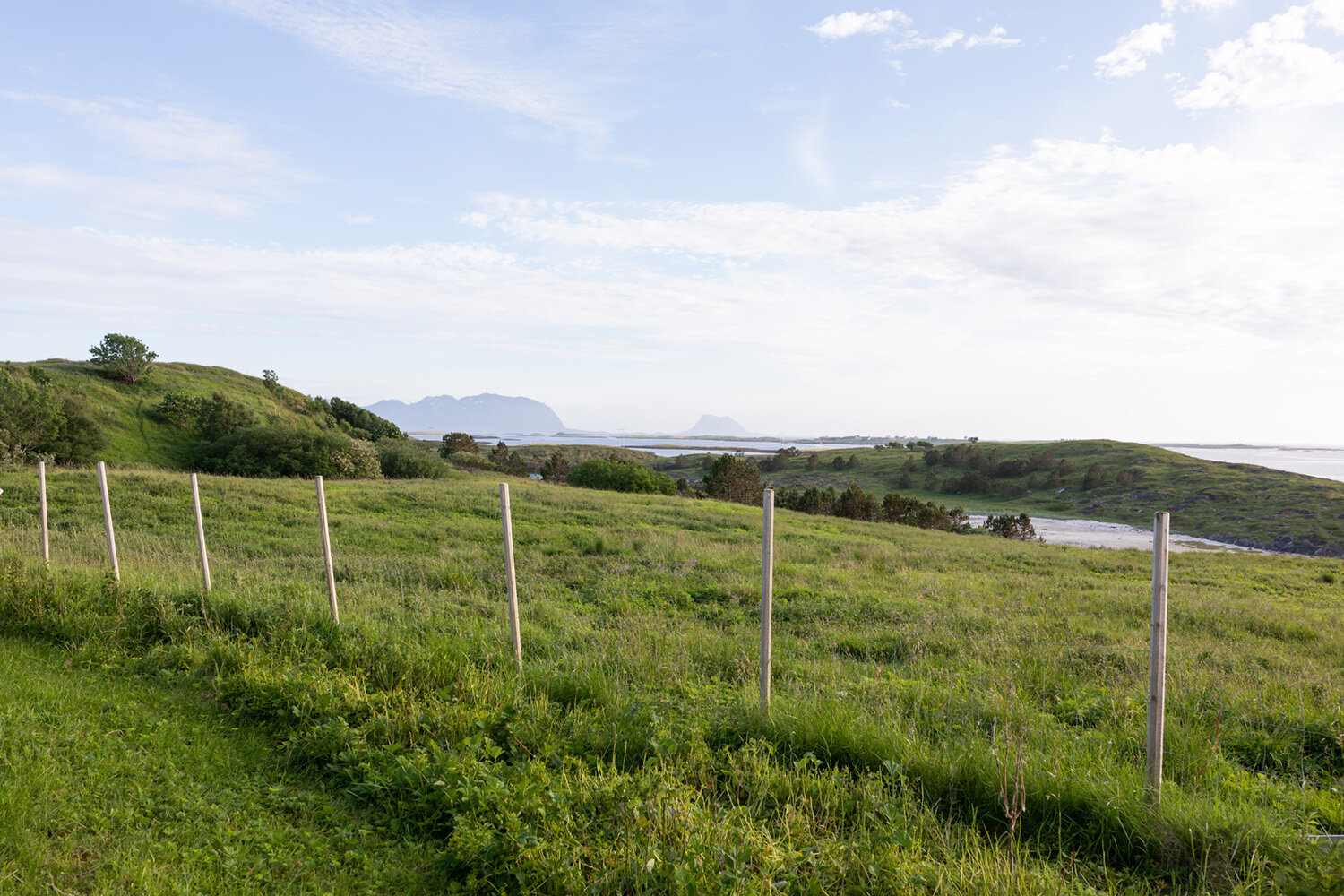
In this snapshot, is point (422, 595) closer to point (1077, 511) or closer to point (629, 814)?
point (629, 814)

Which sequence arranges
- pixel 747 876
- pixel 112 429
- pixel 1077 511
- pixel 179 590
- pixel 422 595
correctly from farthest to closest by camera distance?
pixel 1077 511
pixel 112 429
pixel 422 595
pixel 179 590
pixel 747 876

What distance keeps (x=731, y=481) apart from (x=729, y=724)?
5312 centimetres

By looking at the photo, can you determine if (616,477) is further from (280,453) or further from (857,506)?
(280,453)

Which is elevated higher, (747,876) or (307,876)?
(747,876)

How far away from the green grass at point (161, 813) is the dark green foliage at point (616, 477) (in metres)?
41.6

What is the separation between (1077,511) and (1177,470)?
79.0ft

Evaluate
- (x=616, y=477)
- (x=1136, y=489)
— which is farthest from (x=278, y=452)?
(x=1136, y=489)

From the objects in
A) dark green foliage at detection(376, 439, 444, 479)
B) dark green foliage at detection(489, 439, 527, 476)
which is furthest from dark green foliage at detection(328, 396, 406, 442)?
dark green foliage at detection(376, 439, 444, 479)

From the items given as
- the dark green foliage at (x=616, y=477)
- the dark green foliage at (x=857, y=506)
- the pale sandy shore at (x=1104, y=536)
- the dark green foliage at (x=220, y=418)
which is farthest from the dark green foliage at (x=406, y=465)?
the pale sandy shore at (x=1104, y=536)

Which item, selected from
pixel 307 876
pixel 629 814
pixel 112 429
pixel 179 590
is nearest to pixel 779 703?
pixel 629 814

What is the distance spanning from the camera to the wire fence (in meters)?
4.78

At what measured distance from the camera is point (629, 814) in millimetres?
3621

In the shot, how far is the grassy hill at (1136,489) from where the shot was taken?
63.6 metres

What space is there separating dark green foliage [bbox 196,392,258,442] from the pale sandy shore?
6252cm
